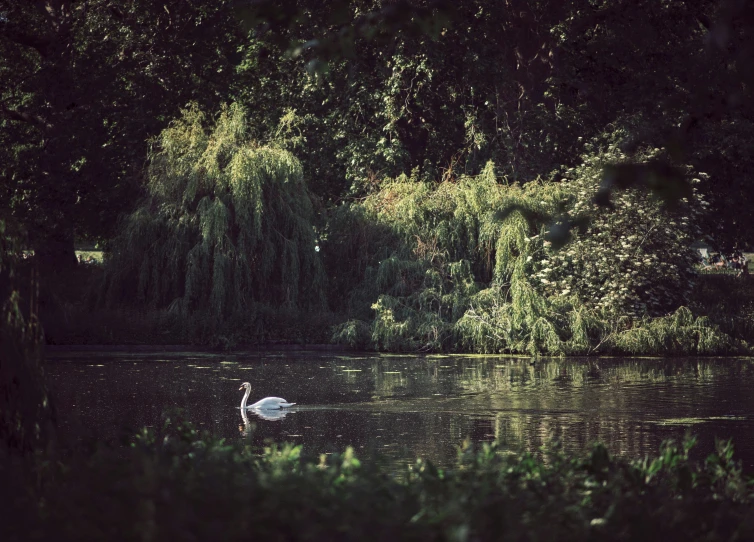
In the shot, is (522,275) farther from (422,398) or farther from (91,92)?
(91,92)

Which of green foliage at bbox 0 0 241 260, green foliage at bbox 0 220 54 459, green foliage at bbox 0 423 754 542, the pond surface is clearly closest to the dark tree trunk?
green foliage at bbox 0 0 241 260

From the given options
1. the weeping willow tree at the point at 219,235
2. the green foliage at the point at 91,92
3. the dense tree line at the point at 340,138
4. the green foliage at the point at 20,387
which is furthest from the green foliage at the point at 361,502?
the green foliage at the point at 91,92

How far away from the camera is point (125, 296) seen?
24.7 metres

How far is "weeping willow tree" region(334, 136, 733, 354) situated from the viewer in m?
23.0

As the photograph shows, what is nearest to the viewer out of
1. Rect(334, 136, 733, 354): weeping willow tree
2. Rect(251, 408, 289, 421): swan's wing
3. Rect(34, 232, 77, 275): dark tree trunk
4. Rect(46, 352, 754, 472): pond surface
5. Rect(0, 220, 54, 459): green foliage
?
Rect(0, 220, 54, 459): green foliage

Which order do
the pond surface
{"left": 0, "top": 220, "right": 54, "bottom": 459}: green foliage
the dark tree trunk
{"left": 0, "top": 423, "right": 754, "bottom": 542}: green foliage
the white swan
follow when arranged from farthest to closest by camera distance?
the dark tree trunk → the white swan → the pond surface → {"left": 0, "top": 220, "right": 54, "bottom": 459}: green foliage → {"left": 0, "top": 423, "right": 754, "bottom": 542}: green foliage

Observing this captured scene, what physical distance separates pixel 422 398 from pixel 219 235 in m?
9.23

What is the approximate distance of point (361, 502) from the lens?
4262mm

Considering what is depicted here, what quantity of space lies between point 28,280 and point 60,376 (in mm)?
11581

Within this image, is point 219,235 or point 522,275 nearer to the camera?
point 219,235

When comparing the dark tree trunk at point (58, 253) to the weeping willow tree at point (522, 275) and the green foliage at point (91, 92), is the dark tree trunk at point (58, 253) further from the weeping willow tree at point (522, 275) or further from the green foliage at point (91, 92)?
the weeping willow tree at point (522, 275)

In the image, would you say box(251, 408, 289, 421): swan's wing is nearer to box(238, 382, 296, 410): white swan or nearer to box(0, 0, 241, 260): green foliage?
box(238, 382, 296, 410): white swan

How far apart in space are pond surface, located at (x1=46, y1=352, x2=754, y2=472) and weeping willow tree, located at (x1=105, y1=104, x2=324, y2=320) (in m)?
2.05

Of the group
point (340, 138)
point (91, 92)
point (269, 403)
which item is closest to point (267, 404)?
point (269, 403)
